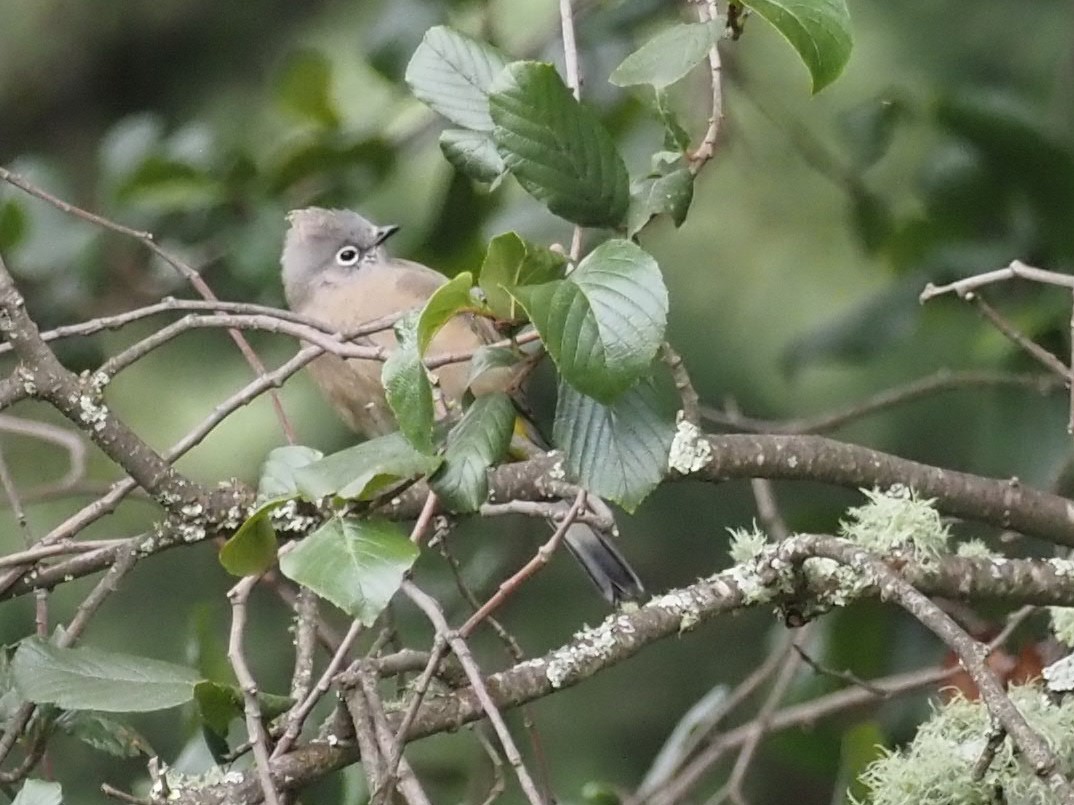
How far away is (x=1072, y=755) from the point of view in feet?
5.24

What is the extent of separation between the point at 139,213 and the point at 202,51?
144 cm

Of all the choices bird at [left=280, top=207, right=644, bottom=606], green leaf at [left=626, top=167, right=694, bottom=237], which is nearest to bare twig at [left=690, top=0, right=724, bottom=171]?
green leaf at [left=626, top=167, right=694, bottom=237]

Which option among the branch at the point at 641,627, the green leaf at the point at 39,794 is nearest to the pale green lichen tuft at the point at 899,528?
the branch at the point at 641,627

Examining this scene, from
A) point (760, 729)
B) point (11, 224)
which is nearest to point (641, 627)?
point (760, 729)

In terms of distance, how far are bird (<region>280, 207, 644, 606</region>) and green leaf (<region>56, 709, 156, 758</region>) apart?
978 millimetres

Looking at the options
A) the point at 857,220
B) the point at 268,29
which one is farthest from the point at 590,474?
the point at 268,29

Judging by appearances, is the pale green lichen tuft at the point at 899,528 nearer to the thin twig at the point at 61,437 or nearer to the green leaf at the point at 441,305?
the green leaf at the point at 441,305

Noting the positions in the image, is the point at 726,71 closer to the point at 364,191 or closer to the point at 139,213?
the point at 364,191

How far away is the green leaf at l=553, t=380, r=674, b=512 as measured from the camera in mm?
1383

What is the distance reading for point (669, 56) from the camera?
1430 millimetres

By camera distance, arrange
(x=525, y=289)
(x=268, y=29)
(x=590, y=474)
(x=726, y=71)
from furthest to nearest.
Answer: (x=268, y=29) → (x=726, y=71) → (x=590, y=474) → (x=525, y=289)

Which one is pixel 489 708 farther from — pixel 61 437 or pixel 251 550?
pixel 61 437

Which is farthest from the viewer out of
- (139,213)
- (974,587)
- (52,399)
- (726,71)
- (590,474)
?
(726,71)

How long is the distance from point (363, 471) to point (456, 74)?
474 mm
